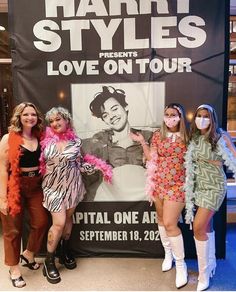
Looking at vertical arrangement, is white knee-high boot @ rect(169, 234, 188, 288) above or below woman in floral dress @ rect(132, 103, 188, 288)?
below

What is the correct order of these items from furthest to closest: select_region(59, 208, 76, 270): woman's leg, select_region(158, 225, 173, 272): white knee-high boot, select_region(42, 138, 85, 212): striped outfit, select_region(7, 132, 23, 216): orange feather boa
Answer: select_region(59, 208, 76, 270): woman's leg, select_region(158, 225, 173, 272): white knee-high boot, select_region(42, 138, 85, 212): striped outfit, select_region(7, 132, 23, 216): orange feather boa

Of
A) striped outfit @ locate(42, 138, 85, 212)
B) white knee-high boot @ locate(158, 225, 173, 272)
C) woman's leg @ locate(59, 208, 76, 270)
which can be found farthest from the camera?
woman's leg @ locate(59, 208, 76, 270)

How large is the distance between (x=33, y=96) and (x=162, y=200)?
145 centimetres

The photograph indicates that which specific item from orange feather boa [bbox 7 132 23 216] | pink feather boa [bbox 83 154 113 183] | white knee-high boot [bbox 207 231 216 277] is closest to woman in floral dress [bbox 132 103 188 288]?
white knee-high boot [bbox 207 231 216 277]

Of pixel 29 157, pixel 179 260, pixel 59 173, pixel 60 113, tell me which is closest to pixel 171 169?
pixel 179 260

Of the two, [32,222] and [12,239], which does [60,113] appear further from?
[12,239]

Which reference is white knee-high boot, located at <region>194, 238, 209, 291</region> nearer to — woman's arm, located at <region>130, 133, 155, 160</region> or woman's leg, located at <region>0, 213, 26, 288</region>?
woman's arm, located at <region>130, 133, 155, 160</region>

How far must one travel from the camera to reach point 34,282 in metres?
2.72

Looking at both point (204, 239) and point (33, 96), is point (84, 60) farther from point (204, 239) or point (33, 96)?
point (204, 239)

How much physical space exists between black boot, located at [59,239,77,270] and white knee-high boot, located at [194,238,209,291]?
110 cm

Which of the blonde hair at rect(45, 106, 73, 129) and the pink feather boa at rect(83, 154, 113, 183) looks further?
the pink feather boa at rect(83, 154, 113, 183)

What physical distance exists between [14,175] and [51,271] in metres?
0.87

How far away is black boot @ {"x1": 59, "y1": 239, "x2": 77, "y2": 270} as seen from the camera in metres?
2.94

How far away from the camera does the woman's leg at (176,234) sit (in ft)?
8.39
